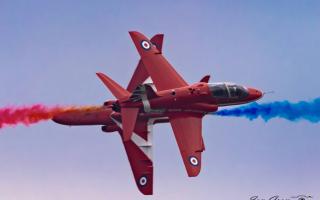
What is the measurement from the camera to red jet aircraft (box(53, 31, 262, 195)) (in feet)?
Result: 246

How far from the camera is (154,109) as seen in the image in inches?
2972

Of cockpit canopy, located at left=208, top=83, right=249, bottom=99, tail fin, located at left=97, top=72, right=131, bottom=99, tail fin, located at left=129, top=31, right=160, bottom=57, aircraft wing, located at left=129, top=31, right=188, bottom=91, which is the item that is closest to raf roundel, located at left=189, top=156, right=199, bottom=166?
cockpit canopy, located at left=208, top=83, right=249, bottom=99

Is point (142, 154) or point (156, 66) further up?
point (156, 66)

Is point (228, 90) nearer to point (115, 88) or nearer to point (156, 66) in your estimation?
point (156, 66)

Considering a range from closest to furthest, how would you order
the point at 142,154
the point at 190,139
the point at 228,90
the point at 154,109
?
the point at 190,139 < the point at 154,109 < the point at 228,90 < the point at 142,154

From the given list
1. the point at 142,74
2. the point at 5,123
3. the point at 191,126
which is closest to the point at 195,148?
the point at 191,126

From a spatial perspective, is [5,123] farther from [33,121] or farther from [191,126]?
[191,126]

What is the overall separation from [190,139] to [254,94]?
5411 mm

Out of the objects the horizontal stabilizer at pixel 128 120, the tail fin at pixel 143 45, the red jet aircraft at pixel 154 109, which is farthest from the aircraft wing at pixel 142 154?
the tail fin at pixel 143 45

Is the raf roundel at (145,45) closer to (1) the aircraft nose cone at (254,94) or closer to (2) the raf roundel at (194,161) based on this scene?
(1) the aircraft nose cone at (254,94)

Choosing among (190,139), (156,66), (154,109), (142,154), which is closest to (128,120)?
(154,109)

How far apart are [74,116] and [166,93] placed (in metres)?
6.26

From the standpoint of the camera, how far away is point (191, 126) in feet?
249

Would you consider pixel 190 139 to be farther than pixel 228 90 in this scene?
No
